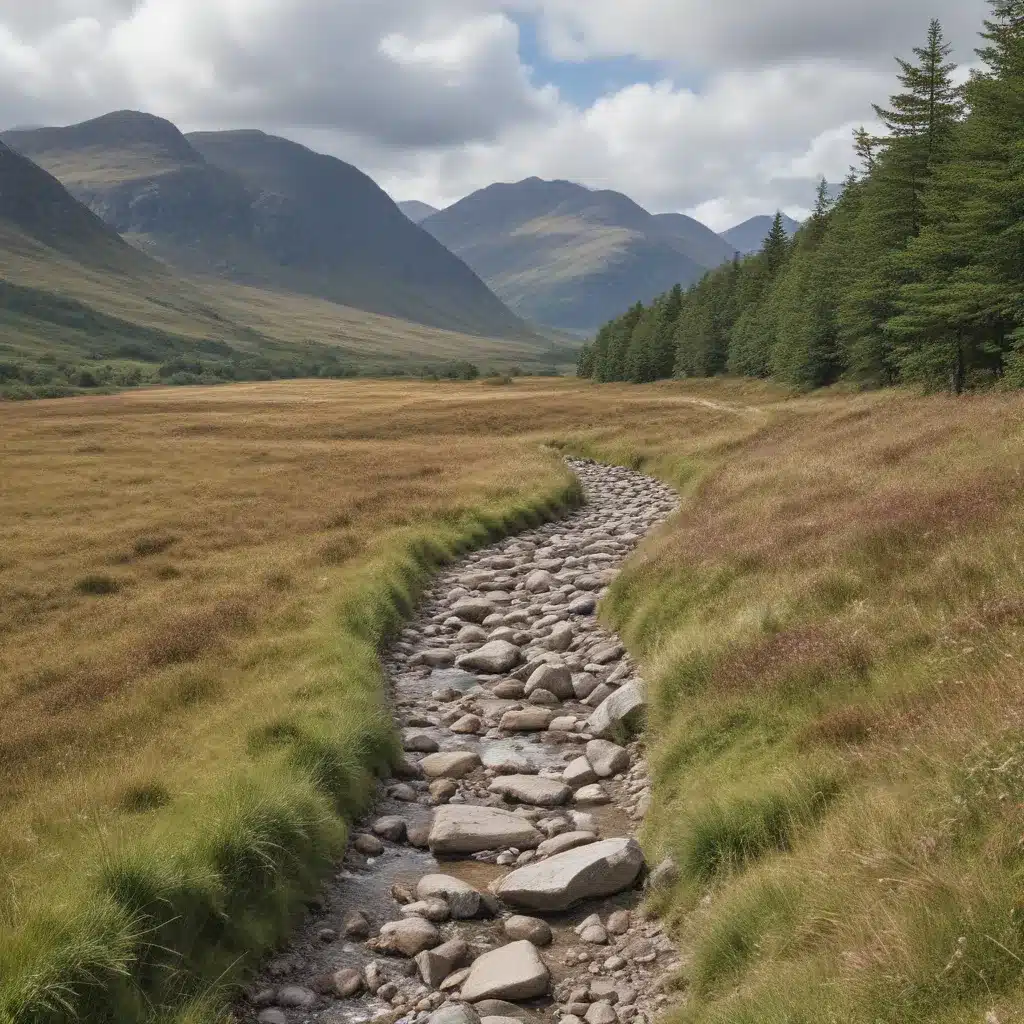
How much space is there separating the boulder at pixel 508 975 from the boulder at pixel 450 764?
3.88 metres

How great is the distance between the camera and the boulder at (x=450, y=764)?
1101 cm

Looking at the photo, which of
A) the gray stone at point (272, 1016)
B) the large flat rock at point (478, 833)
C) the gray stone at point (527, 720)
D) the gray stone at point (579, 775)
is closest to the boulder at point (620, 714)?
the gray stone at point (527, 720)

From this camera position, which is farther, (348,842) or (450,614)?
(450,614)

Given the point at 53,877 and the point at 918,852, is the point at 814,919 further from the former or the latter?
the point at 53,877

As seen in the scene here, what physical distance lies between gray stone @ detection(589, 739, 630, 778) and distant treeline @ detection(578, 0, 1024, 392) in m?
27.6

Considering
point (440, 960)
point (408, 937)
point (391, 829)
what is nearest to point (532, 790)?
point (391, 829)

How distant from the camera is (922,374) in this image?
45.0 metres

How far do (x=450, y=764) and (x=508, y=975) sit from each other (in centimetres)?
439

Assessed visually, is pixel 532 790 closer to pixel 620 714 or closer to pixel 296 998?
pixel 620 714

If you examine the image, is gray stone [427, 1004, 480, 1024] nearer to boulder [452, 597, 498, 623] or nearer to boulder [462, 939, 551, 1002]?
boulder [462, 939, 551, 1002]

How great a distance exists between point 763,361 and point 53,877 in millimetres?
80941

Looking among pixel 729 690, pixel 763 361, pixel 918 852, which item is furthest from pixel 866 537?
pixel 763 361

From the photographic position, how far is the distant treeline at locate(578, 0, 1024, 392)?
3312 centimetres

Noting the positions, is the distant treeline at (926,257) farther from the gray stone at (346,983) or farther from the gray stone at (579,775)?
the gray stone at (346,983)
